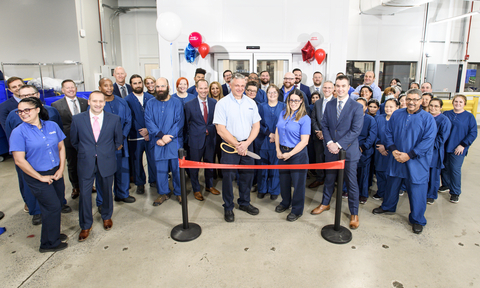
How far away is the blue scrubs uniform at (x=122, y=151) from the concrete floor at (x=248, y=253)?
1.17ft

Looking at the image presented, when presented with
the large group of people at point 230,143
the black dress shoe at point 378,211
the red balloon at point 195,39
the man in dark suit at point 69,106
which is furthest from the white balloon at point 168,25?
the black dress shoe at point 378,211

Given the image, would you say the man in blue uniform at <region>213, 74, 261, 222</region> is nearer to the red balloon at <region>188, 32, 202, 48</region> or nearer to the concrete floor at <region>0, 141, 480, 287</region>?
the concrete floor at <region>0, 141, 480, 287</region>

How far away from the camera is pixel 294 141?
11.0 ft

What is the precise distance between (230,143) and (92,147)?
4.97 ft

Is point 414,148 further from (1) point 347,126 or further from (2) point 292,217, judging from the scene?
(2) point 292,217

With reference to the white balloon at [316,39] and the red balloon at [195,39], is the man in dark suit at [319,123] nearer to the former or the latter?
the white balloon at [316,39]

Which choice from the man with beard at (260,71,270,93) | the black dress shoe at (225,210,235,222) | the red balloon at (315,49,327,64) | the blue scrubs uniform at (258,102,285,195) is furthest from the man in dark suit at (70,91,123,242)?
the red balloon at (315,49,327,64)

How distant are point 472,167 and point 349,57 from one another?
17.7 feet

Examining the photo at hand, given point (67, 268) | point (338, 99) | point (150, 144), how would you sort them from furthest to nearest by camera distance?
point (150, 144), point (338, 99), point (67, 268)

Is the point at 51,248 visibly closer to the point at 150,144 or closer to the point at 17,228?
the point at 17,228

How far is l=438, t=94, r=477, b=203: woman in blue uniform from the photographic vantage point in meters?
3.98

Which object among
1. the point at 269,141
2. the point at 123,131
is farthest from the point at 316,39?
the point at 123,131

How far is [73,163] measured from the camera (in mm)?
4000

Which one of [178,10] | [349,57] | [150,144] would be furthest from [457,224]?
[349,57]
